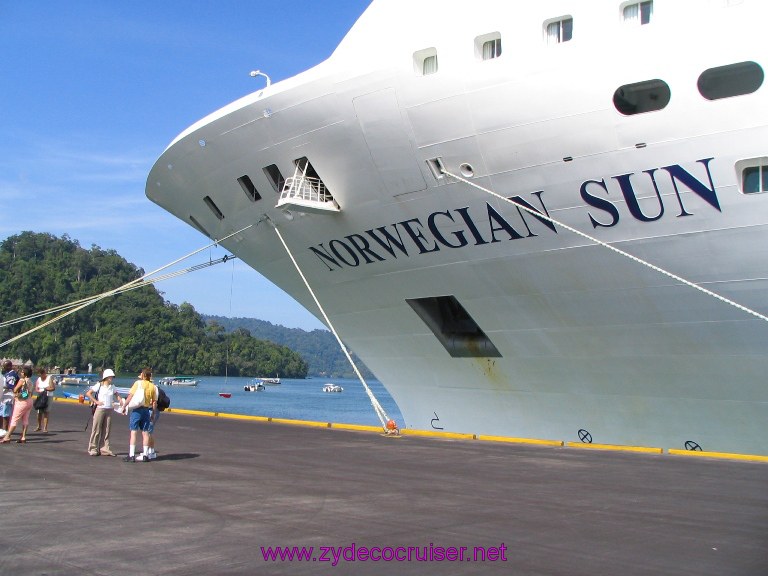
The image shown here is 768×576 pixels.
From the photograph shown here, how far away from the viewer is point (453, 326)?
16.7m

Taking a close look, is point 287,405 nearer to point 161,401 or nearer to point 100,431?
point 100,431

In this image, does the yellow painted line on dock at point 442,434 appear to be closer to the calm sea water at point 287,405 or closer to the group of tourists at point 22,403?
the group of tourists at point 22,403

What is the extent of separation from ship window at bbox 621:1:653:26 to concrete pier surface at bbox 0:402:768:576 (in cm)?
662

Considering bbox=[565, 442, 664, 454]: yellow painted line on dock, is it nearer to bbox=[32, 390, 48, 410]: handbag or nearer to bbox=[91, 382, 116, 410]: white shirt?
bbox=[91, 382, 116, 410]: white shirt

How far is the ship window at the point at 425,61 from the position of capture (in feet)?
42.5

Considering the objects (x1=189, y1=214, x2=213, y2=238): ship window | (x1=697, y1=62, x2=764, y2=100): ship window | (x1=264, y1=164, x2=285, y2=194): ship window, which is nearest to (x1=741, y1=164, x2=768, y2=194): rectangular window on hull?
(x1=697, y1=62, x2=764, y2=100): ship window

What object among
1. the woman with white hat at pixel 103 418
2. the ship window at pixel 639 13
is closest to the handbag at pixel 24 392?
the woman with white hat at pixel 103 418

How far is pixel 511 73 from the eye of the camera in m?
12.2

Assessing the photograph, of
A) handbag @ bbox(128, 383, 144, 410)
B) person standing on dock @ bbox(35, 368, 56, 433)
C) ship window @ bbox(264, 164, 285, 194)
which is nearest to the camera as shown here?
handbag @ bbox(128, 383, 144, 410)

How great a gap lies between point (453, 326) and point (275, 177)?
497 cm

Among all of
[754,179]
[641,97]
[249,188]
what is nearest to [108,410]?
[249,188]

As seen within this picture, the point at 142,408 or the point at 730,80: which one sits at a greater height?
the point at 730,80

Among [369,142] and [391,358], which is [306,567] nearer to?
[369,142]

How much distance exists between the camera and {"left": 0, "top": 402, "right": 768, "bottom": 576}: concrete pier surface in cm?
517
